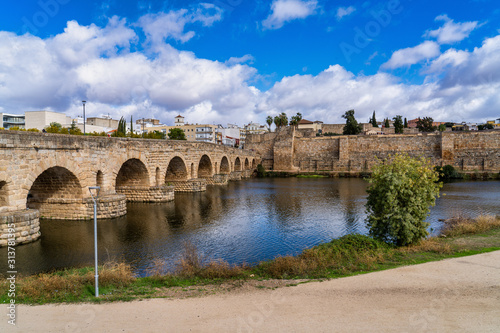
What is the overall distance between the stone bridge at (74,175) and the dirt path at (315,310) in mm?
8833

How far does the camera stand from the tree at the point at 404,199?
34.7ft

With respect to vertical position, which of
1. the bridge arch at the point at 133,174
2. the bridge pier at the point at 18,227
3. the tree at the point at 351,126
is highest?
the tree at the point at 351,126

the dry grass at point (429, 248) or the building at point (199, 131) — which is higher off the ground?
the building at point (199, 131)

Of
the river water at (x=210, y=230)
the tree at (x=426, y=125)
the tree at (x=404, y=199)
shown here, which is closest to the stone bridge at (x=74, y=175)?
the river water at (x=210, y=230)

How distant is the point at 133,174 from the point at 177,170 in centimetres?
631

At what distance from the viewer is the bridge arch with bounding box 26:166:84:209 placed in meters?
17.4

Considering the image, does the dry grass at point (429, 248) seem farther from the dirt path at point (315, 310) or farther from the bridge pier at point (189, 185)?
the bridge pier at point (189, 185)

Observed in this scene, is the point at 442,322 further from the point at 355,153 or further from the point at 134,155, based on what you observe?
the point at 355,153

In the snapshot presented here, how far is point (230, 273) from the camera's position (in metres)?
8.66

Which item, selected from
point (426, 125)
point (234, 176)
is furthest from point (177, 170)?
point (426, 125)

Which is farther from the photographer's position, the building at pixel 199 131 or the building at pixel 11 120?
the building at pixel 199 131

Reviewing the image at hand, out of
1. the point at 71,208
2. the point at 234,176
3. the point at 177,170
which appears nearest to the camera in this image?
the point at 71,208

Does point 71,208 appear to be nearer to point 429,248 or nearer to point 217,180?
point 429,248

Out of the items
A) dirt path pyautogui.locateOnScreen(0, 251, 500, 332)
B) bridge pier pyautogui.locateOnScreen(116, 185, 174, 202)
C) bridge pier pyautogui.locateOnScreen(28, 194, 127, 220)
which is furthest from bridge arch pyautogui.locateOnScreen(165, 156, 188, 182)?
dirt path pyautogui.locateOnScreen(0, 251, 500, 332)
